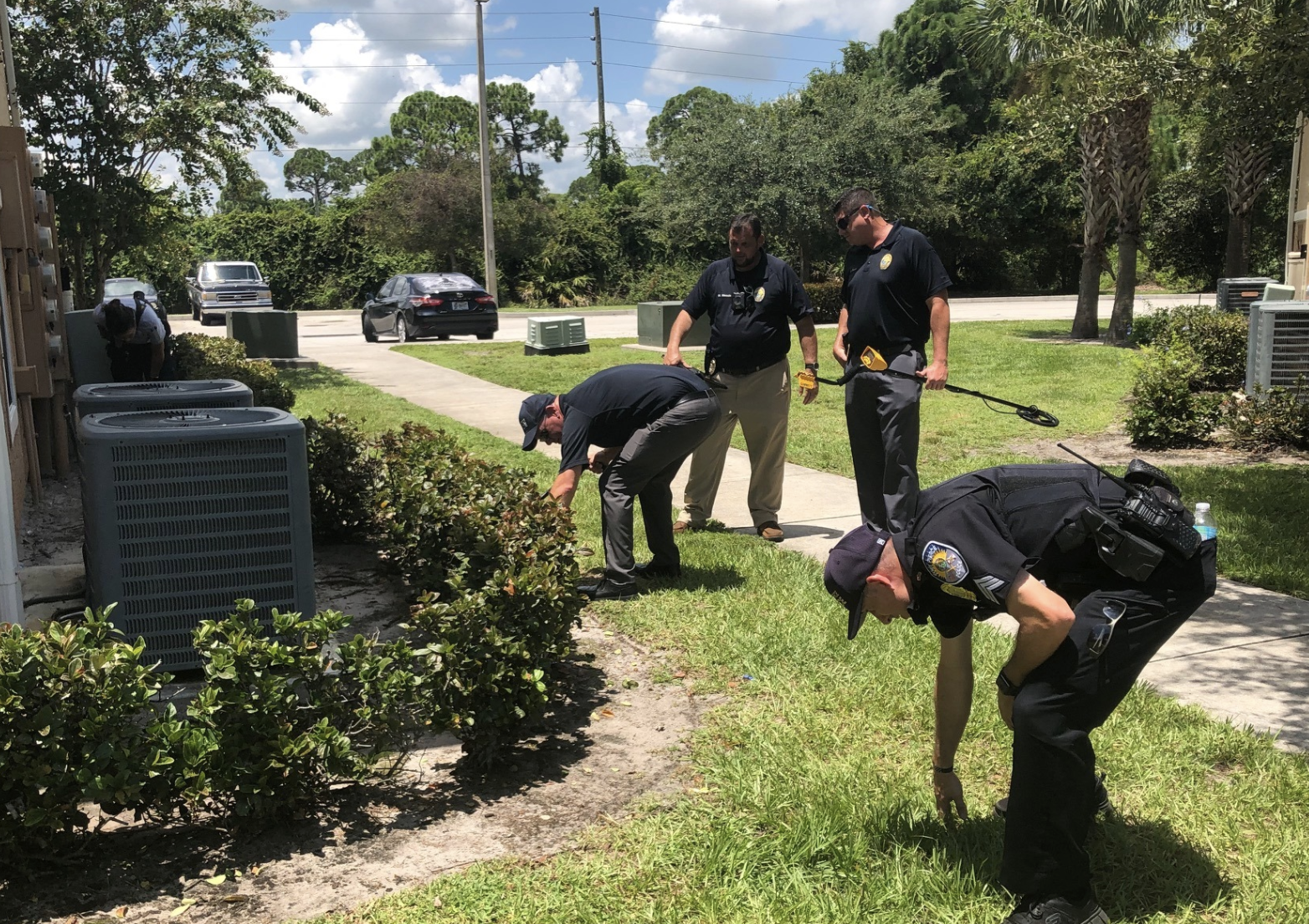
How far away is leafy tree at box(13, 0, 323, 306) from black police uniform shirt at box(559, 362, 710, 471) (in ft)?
33.4

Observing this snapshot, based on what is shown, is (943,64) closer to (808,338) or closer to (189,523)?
(808,338)

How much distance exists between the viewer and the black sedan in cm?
2092

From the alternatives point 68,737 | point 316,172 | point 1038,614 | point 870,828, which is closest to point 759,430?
point 870,828

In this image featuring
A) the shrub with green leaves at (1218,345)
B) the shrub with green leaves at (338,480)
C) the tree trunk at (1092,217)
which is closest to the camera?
the shrub with green leaves at (338,480)

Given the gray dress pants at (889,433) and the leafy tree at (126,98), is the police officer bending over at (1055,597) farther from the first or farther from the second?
the leafy tree at (126,98)

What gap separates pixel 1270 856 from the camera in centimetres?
322

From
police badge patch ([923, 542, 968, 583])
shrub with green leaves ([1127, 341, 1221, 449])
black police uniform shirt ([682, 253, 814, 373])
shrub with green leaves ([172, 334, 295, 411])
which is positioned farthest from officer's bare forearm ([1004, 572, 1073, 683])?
shrub with green leaves ([172, 334, 295, 411])

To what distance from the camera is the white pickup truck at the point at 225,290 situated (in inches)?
1169

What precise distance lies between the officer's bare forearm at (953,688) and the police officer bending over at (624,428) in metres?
2.40

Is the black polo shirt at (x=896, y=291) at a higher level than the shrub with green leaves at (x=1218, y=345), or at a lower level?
higher

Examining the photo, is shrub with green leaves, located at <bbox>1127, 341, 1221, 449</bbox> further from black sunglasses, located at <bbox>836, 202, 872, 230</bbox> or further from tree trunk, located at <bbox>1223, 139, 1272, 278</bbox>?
tree trunk, located at <bbox>1223, 139, 1272, 278</bbox>

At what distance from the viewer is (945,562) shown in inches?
106

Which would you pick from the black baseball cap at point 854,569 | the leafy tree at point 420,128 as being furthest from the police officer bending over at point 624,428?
the leafy tree at point 420,128

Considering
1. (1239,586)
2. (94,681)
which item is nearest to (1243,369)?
(1239,586)
